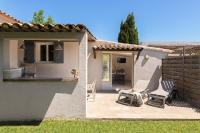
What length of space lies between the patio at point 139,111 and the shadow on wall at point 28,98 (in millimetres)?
2041

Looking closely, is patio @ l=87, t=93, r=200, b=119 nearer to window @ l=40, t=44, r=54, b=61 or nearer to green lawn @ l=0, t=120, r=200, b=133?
green lawn @ l=0, t=120, r=200, b=133

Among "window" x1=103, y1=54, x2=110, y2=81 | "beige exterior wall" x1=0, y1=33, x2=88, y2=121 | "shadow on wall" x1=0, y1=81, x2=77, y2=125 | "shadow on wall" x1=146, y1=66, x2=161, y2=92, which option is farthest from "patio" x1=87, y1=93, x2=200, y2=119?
"window" x1=103, y1=54, x2=110, y2=81

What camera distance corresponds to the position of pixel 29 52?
1938 centimetres

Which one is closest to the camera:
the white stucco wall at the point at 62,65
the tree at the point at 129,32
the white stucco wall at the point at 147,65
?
the white stucco wall at the point at 62,65

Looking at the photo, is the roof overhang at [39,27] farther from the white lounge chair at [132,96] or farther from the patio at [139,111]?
the white lounge chair at [132,96]

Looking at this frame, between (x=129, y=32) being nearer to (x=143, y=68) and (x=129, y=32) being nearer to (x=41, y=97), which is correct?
(x=143, y=68)

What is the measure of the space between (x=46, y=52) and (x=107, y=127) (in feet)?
35.5

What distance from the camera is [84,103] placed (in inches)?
498

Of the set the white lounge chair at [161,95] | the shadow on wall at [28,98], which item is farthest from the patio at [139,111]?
the shadow on wall at [28,98]

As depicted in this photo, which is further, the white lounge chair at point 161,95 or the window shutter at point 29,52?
the window shutter at point 29,52

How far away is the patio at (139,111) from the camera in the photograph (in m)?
13.1

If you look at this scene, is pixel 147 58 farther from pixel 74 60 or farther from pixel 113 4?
pixel 113 4

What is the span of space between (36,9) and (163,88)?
36.3 m

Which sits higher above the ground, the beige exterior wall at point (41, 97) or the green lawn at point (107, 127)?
the beige exterior wall at point (41, 97)
